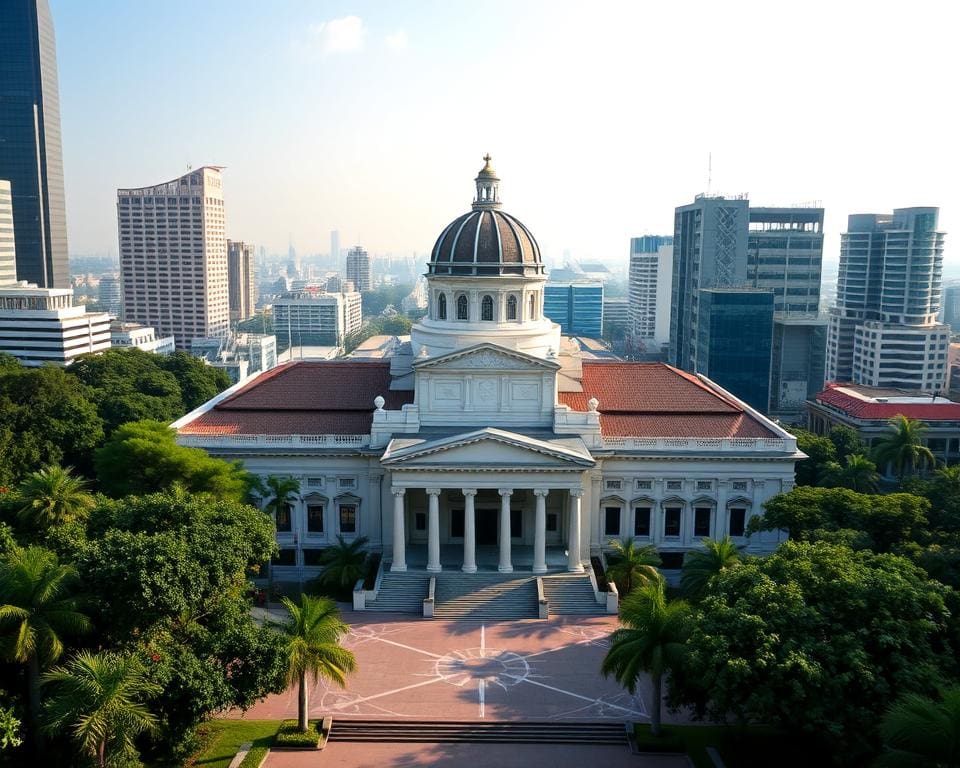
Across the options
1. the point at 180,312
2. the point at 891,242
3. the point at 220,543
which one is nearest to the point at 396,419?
the point at 220,543

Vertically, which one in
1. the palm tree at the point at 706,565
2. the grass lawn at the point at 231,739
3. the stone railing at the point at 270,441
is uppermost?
the stone railing at the point at 270,441

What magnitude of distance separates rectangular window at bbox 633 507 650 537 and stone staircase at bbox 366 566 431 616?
43.4ft

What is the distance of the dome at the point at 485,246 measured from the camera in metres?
56.0

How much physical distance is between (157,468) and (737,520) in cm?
3333

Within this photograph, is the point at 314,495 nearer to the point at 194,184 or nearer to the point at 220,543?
the point at 220,543

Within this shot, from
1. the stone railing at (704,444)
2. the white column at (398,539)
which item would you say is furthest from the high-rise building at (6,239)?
the stone railing at (704,444)

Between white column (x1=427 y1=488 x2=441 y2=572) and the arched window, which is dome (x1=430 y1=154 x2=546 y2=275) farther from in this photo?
white column (x1=427 y1=488 x2=441 y2=572)

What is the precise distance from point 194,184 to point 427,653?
168m

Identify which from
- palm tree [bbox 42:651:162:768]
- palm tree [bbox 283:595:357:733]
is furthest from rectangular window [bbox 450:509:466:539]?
palm tree [bbox 42:651:162:768]

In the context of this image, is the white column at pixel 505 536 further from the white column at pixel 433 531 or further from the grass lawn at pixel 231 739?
the grass lawn at pixel 231 739

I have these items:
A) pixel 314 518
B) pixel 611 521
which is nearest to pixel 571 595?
pixel 611 521

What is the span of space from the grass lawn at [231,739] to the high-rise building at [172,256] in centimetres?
15809

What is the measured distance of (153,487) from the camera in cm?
4694

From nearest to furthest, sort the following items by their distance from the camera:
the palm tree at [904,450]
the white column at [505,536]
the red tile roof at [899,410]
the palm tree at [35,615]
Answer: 1. the palm tree at [35,615]
2. the white column at [505,536]
3. the palm tree at [904,450]
4. the red tile roof at [899,410]
